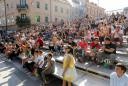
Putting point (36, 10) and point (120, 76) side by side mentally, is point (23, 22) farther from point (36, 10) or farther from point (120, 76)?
point (120, 76)

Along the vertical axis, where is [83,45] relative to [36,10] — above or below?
below

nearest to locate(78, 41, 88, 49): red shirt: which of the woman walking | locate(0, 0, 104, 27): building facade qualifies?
the woman walking

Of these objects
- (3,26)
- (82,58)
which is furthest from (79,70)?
(3,26)

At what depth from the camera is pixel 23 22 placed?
36.8 meters

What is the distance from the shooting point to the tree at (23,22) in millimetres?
36844

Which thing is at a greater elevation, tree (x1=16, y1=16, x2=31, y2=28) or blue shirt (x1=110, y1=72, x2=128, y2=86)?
tree (x1=16, y1=16, x2=31, y2=28)

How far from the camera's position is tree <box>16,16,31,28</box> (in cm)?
3684

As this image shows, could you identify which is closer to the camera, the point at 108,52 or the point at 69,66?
the point at 69,66

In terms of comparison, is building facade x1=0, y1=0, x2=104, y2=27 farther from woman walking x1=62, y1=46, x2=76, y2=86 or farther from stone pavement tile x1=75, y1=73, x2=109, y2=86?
woman walking x1=62, y1=46, x2=76, y2=86

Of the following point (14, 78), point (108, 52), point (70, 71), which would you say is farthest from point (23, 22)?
point (70, 71)

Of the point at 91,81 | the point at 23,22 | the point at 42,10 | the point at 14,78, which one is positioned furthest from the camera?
the point at 42,10

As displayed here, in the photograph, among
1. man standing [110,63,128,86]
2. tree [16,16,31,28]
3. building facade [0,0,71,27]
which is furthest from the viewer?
building facade [0,0,71,27]

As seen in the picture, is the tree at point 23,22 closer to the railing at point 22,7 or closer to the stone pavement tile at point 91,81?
the railing at point 22,7

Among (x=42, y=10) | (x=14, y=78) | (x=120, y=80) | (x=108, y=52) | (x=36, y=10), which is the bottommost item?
(x=14, y=78)
